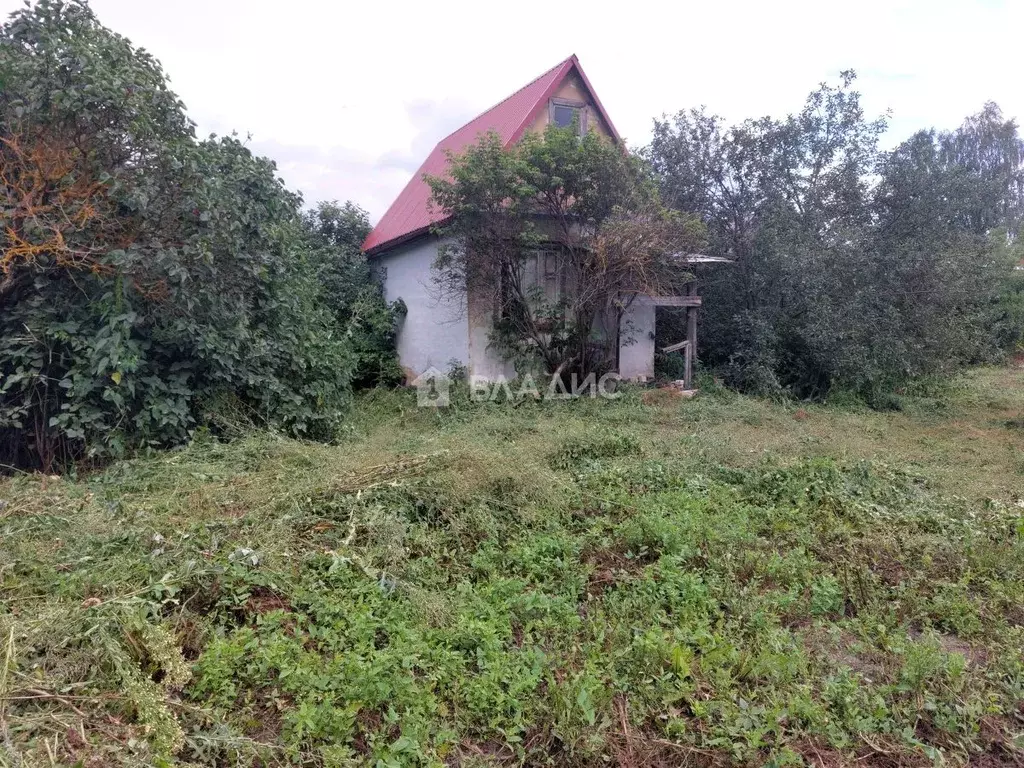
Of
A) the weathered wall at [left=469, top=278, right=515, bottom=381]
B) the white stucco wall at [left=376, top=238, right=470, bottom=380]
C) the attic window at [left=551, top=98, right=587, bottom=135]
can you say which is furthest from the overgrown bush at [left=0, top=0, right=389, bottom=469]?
the attic window at [left=551, top=98, right=587, bottom=135]

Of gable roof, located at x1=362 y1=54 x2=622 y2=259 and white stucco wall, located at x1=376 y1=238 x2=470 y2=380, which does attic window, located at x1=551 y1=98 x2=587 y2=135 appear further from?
white stucco wall, located at x1=376 y1=238 x2=470 y2=380

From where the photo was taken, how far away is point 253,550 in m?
3.20

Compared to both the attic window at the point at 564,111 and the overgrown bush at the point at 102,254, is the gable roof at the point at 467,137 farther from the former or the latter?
the overgrown bush at the point at 102,254

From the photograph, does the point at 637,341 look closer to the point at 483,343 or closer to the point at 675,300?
the point at 675,300

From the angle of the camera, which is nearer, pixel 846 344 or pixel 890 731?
pixel 890 731

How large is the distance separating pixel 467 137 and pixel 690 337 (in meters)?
6.46

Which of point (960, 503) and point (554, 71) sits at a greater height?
point (554, 71)

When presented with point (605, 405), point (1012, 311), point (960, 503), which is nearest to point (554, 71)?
point (605, 405)

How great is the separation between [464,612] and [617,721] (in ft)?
2.79

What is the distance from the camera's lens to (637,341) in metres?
10.6

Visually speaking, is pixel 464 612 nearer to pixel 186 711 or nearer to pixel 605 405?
pixel 186 711

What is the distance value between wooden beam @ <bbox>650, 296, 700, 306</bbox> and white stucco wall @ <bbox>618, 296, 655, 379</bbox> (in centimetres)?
36

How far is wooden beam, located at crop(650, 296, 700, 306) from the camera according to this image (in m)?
9.90

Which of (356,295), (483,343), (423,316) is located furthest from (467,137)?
(483,343)
